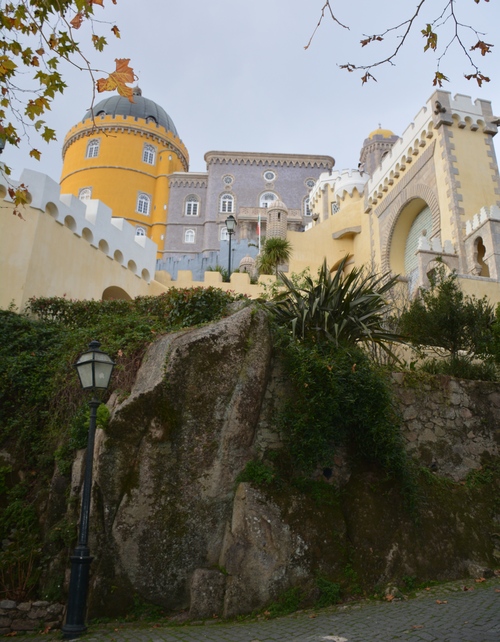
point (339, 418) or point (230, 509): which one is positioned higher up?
point (339, 418)

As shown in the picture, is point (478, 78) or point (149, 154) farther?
point (149, 154)

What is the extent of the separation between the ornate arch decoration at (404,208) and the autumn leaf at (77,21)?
18193 millimetres

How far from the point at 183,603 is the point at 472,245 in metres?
15.7

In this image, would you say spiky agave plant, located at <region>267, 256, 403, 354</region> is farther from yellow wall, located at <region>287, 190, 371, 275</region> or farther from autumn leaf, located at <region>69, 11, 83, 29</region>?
yellow wall, located at <region>287, 190, 371, 275</region>

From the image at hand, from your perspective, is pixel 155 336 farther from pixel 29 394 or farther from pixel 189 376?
pixel 29 394

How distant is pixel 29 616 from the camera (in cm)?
684

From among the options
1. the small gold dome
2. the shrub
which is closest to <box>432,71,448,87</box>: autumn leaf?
the shrub

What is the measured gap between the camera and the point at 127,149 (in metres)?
43.2

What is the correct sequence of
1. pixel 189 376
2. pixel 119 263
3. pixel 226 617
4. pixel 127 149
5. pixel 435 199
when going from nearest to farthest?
pixel 226 617 → pixel 189 376 → pixel 119 263 → pixel 435 199 → pixel 127 149

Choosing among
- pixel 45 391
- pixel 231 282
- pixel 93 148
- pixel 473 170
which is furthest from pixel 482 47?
pixel 93 148

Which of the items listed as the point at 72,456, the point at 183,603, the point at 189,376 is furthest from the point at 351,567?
the point at 72,456

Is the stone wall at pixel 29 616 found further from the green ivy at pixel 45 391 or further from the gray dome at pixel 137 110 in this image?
the gray dome at pixel 137 110

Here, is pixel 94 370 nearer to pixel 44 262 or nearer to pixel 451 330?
pixel 451 330

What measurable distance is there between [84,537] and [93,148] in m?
42.5
